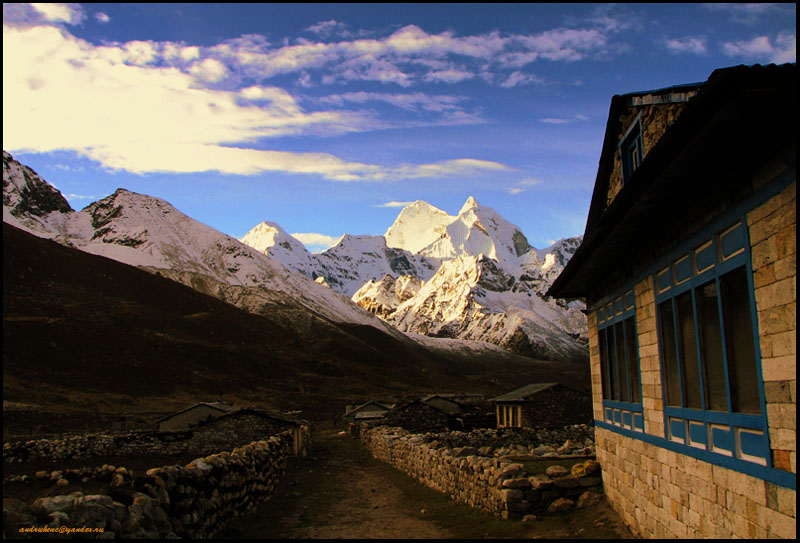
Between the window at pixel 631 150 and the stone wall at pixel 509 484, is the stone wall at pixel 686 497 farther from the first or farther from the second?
the window at pixel 631 150

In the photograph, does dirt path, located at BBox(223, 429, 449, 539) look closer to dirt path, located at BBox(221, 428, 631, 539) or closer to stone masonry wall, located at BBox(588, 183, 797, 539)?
dirt path, located at BBox(221, 428, 631, 539)

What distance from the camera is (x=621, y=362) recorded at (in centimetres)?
1095

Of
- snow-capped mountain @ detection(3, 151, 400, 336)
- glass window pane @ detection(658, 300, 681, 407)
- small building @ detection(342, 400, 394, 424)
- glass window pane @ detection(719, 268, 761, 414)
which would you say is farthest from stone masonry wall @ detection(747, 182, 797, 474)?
snow-capped mountain @ detection(3, 151, 400, 336)

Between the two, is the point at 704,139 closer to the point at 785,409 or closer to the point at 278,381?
the point at 785,409

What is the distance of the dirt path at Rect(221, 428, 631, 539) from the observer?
10.6 m

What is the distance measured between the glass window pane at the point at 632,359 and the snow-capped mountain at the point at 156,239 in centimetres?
14527

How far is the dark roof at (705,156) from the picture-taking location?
479cm

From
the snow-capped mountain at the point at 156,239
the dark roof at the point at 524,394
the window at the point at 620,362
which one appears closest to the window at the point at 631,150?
the window at the point at 620,362

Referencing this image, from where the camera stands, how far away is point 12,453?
2291cm

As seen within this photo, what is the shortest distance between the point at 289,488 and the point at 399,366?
9367 centimetres

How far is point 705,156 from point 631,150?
22.7 ft

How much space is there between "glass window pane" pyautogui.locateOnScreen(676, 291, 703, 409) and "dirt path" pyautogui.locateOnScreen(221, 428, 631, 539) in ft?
11.0

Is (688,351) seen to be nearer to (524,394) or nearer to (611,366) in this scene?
(611,366)

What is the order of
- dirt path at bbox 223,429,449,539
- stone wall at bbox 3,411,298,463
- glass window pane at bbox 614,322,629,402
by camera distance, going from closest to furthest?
1. glass window pane at bbox 614,322,629,402
2. dirt path at bbox 223,429,449,539
3. stone wall at bbox 3,411,298,463
